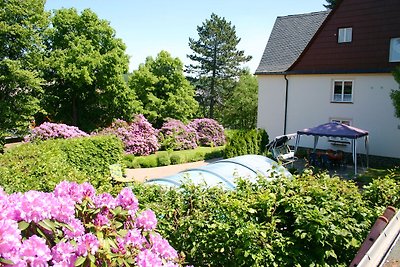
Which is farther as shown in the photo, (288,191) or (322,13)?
(322,13)

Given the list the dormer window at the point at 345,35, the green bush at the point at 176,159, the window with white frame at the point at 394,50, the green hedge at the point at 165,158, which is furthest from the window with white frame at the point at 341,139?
the green bush at the point at 176,159

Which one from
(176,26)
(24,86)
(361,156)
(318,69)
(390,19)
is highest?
(176,26)

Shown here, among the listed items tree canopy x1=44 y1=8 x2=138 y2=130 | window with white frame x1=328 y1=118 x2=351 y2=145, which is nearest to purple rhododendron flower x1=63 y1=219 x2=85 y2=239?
window with white frame x1=328 y1=118 x2=351 y2=145

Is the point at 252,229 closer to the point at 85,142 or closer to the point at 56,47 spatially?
the point at 85,142

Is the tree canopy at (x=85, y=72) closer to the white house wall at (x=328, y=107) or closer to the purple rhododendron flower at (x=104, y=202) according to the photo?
the white house wall at (x=328, y=107)

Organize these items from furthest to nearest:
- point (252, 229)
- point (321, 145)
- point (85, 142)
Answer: point (321, 145) < point (85, 142) < point (252, 229)

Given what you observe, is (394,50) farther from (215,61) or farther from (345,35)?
(215,61)

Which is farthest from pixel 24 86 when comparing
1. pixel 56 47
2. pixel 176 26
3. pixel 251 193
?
pixel 251 193

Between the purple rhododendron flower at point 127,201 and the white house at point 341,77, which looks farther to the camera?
the white house at point 341,77

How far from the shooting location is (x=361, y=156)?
19.9 m

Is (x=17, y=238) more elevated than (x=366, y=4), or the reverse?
(x=366, y=4)

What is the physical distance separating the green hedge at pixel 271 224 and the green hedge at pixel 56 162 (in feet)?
5.86

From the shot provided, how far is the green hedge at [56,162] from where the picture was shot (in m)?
7.33

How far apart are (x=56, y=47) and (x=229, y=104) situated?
21.6m
